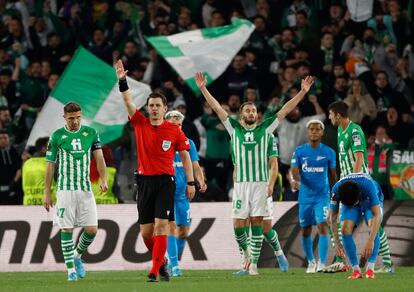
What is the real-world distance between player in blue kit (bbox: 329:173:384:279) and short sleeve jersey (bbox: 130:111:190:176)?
213 cm

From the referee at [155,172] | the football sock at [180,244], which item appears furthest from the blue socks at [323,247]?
the referee at [155,172]

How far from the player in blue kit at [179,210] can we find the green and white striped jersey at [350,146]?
1961 millimetres

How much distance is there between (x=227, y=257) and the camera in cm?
1994

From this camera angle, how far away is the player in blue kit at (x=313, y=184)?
18.2 meters

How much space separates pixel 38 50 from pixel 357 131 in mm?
10754

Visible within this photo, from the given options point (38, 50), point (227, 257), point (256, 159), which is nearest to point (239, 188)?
point (256, 159)

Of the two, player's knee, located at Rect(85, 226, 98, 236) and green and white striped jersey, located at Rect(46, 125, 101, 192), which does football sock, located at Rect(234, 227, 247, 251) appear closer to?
player's knee, located at Rect(85, 226, 98, 236)

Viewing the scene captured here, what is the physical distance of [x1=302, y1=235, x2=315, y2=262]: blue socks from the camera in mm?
18203

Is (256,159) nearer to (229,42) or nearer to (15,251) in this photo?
(15,251)

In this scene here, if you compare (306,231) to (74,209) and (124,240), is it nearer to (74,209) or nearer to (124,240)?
(124,240)

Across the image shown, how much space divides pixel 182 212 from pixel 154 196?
10.4 feet

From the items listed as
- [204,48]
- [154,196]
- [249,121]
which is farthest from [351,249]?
[204,48]

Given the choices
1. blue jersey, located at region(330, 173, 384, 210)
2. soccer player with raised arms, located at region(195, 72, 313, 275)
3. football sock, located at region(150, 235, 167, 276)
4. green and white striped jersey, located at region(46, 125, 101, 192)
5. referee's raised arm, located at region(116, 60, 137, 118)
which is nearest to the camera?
referee's raised arm, located at region(116, 60, 137, 118)

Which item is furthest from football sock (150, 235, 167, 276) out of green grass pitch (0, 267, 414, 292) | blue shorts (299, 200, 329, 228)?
blue shorts (299, 200, 329, 228)
